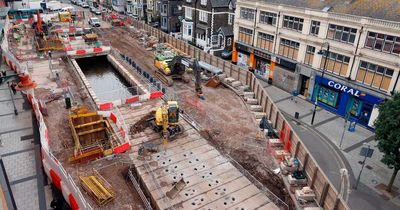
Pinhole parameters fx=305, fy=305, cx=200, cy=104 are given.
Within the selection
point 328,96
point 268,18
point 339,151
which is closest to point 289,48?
point 268,18

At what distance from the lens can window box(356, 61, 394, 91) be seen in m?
31.2

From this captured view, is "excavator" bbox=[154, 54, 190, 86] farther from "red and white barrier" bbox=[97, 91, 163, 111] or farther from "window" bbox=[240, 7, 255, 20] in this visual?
"window" bbox=[240, 7, 255, 20]

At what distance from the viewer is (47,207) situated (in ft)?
69.9

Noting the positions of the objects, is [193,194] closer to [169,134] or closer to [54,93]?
[169,134]

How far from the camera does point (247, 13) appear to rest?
153 ft

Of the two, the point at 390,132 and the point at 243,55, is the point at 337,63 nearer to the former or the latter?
the point at 390,132

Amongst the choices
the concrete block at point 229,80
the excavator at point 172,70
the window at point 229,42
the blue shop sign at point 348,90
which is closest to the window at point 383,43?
the blue shop sign at point 348,90

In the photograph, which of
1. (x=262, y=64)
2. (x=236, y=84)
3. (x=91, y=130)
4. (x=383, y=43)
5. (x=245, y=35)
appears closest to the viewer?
(x=91, y=130)

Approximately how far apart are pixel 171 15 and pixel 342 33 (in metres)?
41.3

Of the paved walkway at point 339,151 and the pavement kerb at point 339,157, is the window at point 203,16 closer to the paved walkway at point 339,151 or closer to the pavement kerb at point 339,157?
the paved walkway at point 339,151

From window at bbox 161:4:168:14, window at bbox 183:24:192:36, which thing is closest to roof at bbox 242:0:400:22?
window at bbox 183:24:192:36

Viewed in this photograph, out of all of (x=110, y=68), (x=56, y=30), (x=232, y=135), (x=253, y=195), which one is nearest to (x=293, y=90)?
(x=232, y=135)

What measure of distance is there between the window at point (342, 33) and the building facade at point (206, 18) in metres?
22.3

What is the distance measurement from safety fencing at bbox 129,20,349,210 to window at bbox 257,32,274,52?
837cm
